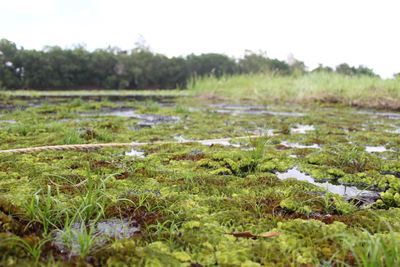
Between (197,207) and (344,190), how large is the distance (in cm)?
98

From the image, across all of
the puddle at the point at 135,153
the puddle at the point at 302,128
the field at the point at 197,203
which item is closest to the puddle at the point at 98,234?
the field at the point at 197,203

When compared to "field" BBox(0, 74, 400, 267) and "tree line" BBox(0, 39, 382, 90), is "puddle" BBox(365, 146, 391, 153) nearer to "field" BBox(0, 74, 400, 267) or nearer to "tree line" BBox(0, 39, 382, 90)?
"field" BBox(0, 74, 400, 267)

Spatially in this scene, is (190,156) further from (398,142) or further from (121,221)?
(398,142)

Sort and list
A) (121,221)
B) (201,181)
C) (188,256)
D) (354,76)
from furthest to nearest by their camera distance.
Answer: (354,76)
(201,181)
(121,221)
(188,256)

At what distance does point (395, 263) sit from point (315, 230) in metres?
0.37

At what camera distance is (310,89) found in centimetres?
1043

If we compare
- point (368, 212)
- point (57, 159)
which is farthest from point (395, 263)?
point (57, 159)

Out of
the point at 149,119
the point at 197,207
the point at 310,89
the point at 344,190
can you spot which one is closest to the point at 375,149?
the point at 344,190

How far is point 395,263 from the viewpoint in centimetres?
103

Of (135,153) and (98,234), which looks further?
(135,153)

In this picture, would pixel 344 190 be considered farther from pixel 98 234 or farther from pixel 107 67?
pixel 107 67

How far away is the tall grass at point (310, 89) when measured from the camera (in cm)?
885

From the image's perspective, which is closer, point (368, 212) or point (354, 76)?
point (368, 212)

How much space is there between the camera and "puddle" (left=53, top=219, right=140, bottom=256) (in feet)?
3.86
